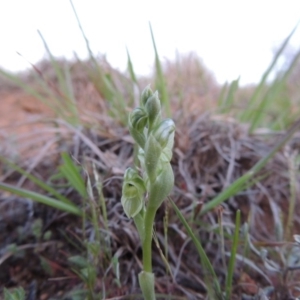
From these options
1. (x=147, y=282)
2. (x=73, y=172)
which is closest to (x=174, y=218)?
(x=73, y=172)

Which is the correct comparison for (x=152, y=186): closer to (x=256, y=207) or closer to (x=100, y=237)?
(x=100, y=237)

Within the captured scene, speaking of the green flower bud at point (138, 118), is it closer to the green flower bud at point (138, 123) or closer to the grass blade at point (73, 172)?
the green flower bud at point (138, 123)

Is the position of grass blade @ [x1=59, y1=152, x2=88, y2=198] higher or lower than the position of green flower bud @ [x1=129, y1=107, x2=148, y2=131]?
lower

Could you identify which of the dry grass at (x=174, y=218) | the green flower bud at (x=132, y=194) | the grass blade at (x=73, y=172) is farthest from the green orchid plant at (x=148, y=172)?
the grass blade at (x=73, y=172)

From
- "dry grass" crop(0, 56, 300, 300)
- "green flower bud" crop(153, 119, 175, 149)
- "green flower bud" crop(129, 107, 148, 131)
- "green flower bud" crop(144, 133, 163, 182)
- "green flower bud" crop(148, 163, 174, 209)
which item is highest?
"green flower bud" crop(129, 107, 148, 131)

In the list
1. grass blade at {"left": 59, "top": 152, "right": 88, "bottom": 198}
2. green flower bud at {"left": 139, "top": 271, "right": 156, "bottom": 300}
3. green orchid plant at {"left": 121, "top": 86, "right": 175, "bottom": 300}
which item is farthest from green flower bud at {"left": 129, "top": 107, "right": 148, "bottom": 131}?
grass blade at {"left": 59, "top": 152, "right": 88, "bottom": 198}

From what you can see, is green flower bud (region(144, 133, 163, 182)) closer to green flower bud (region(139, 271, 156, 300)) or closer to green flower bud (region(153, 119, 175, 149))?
green flower bud (region(153, 119, 175, 149))

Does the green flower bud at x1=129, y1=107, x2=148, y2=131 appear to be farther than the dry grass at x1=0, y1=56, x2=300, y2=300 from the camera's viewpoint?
No
